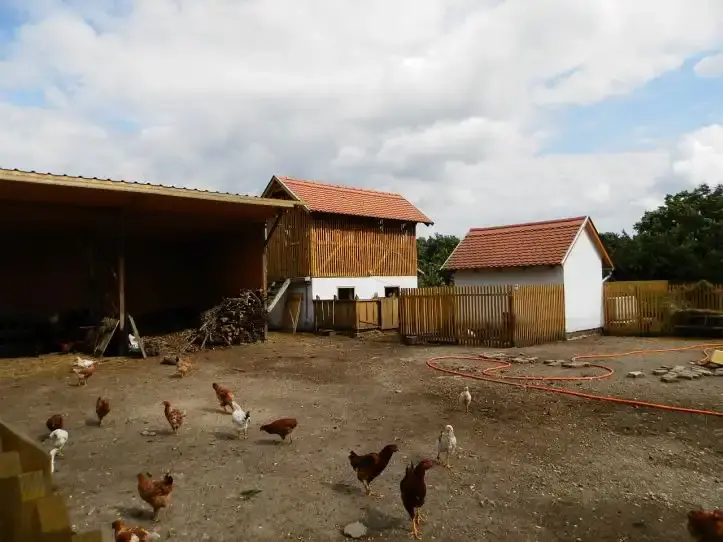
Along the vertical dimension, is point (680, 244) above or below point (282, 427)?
above

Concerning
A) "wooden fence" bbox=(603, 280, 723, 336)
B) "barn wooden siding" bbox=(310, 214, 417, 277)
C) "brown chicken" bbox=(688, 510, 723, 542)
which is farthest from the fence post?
"brown chicken" bbox=(688, 510, 723, 542)


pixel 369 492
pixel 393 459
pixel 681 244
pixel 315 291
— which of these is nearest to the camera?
pixel 369 492

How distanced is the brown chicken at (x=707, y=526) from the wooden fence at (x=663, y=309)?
58.9 ft

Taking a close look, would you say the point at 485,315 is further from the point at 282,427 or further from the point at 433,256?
the point at 433,256

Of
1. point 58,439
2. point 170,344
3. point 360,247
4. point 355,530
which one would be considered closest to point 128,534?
point 355,530

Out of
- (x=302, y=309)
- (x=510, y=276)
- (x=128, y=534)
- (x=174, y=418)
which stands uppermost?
(x=510, y=276)

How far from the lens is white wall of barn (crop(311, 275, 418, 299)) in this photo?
77.0ft

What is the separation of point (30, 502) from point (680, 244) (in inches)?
1239

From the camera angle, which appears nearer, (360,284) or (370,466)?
(370,466)

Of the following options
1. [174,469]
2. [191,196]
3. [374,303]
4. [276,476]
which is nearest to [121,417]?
[174,469]

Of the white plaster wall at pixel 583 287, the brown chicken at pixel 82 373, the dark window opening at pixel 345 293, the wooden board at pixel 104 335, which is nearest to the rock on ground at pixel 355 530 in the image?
the brown chicken at pixel 82 373

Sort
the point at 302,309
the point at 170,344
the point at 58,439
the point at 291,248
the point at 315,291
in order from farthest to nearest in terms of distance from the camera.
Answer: the point at 291,248 → the point at 302,309 → the point at 315,291 → the point at 170,344 → the point at 58,439

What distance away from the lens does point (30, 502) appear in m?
1.63

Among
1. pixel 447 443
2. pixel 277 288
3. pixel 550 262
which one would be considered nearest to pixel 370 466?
pixel 447 443
